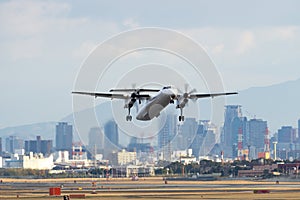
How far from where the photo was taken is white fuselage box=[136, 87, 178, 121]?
103 meters

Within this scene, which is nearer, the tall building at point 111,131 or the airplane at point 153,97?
the airplane at point 153,97

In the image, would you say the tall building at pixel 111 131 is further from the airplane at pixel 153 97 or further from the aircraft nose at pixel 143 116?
the aircraft nose at pixel 143 116

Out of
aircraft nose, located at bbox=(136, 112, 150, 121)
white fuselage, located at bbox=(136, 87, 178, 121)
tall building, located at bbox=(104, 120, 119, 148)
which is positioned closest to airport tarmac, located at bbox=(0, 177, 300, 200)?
aircraft nose, located at bbox=(136, 112, 150, 121)

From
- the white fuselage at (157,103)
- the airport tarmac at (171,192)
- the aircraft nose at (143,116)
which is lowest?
the airport tarmac at (171,192)

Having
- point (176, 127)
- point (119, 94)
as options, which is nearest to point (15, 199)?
point (119, 94)

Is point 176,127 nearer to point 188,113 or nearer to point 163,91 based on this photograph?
point 188,113

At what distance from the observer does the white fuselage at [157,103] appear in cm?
10269

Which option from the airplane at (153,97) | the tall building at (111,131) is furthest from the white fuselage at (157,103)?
the tall building at (111,131)

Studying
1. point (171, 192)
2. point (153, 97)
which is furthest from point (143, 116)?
point (171, 192)

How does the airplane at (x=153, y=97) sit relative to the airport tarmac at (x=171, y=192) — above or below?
above

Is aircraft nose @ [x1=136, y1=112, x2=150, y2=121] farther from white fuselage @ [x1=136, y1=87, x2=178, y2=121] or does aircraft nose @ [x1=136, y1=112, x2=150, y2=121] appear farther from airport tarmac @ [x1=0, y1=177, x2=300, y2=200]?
airport tarmac @ [x1=0, y1=177, x2=300, y2=200]

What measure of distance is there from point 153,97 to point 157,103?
37.4 inches

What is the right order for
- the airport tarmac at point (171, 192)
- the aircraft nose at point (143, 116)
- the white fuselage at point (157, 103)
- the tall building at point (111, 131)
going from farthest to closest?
the tall building at point (111, 131)
the airport tarmac at point (171, 192)
the aircraft nose at point (143, 116)
the white fuselage at point (157, 103)

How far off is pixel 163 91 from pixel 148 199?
482 inches
